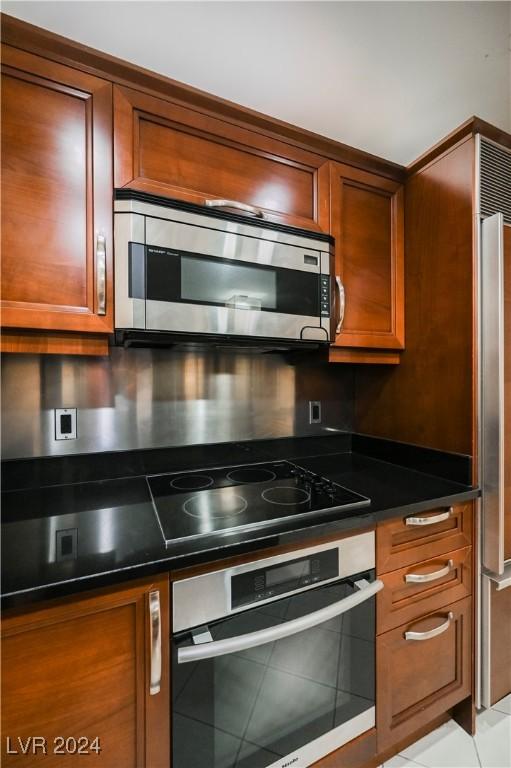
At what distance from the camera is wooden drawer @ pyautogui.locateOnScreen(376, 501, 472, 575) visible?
1.04 m

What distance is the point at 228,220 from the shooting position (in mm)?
1100

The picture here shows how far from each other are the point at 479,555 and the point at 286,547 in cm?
83

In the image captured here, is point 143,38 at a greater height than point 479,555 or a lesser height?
greater

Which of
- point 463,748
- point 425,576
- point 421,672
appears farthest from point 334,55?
point 463,748

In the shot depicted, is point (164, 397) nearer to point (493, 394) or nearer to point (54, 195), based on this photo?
point (54, 195)

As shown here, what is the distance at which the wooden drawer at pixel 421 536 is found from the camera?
1.04 metres

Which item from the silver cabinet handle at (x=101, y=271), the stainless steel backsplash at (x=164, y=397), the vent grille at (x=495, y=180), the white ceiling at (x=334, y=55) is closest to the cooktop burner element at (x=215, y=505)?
the stainless steel backsplash at (x=164, y=397)

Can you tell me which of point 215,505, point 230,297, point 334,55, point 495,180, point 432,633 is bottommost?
point 432,633

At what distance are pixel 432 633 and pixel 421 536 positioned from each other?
0.32 m

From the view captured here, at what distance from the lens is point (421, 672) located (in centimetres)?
113

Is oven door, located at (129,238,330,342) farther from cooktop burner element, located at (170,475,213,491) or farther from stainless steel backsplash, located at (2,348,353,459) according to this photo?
cooktop burner element, located at (170,475,213,491)

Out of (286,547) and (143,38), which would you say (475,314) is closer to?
(286,547)

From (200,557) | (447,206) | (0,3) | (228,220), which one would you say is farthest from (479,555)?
(0,3)

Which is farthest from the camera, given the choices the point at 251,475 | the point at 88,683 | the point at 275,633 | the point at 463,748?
the point at 251,475
